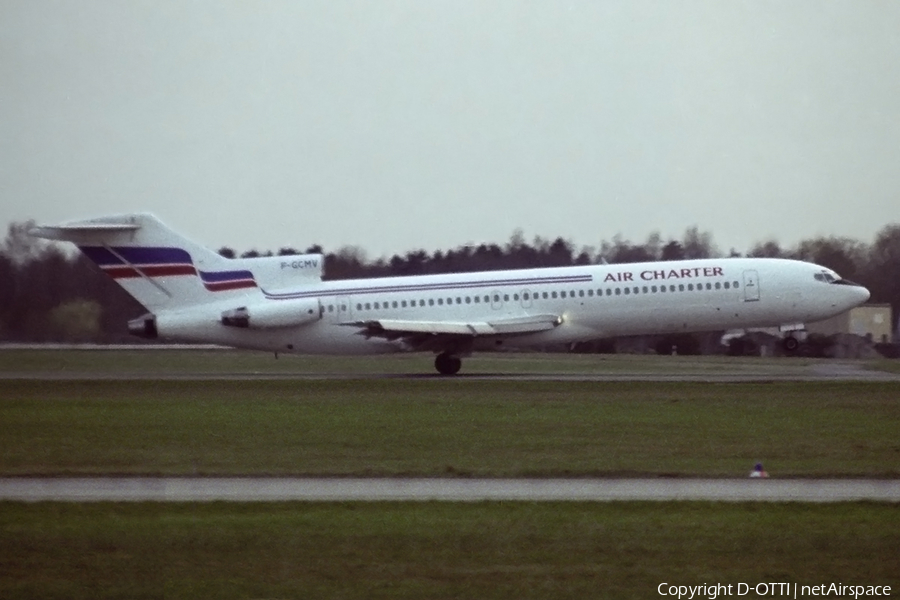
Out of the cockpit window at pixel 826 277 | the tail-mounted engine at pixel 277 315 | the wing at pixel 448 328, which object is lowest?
the wing at pixel 448 328

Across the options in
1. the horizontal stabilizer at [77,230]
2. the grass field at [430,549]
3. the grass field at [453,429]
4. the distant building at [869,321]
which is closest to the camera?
the grass field at [430,549]

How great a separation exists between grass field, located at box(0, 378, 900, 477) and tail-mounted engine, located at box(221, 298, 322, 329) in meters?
4.32

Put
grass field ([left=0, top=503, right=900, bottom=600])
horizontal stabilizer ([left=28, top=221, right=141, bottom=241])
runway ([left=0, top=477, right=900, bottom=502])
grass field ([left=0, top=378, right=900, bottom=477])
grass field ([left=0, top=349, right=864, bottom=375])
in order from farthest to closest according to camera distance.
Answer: grass field ([left=0, top=349, right=864, bottom=375])
horizontal stabilizer ([left=28, top=221, right=141, bottom=241])
grass field ([left=0, top=378, right=900, bottom=477])
runway ([left=0, top=477, right=900, bottom=502])
grass field ([left=0, top=503, right=900, bottom=600])

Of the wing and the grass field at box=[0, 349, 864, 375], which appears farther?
the grass field at box=[0, 349, 864, 375]

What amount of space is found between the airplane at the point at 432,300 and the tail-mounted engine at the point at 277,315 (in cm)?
3

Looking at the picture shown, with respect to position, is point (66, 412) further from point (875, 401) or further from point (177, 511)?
point (875, 401)

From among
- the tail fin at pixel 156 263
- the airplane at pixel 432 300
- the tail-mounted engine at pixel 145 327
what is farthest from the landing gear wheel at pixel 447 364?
the tail-mounted engine at pixel 145 327

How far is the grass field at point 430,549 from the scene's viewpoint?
459 inches

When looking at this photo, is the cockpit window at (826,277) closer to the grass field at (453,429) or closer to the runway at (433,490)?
the grass field at (453,429)

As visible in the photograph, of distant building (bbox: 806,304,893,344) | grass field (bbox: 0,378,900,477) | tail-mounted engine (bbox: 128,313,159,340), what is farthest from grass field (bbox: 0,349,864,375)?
distant building (bbox: 806,304,893,344)

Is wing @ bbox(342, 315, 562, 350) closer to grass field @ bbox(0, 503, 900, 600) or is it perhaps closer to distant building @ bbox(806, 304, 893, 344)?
grass field @ bbox(0, 503, 900, 600)

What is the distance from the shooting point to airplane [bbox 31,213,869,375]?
42062mm

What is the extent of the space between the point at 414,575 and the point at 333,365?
3831cm

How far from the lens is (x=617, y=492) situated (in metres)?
17.1
